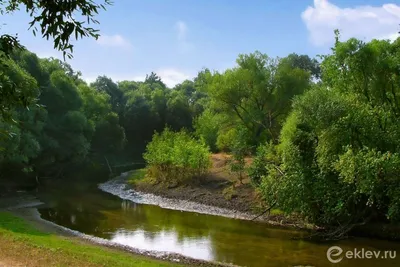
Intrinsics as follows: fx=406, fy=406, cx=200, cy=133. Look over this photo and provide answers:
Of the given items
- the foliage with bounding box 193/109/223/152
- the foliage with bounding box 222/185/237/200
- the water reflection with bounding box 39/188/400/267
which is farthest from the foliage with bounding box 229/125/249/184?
the foliage with bounding box 193/109/223/152

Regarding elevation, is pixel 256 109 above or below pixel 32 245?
above

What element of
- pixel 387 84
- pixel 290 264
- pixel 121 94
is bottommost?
pixel 290 264

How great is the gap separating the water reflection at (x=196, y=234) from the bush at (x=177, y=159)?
635 centimetres

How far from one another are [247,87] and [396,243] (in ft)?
78.6

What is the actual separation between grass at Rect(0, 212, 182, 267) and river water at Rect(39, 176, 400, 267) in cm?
266

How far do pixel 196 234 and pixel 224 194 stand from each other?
10.1m

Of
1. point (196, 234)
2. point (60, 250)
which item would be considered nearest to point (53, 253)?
point (60, 250)

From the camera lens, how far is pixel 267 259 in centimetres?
1838

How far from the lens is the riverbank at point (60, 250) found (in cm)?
1517

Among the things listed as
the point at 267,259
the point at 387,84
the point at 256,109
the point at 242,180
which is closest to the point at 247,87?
the point at 256,109

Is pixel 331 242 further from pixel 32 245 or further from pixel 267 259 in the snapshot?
pixel 32 245

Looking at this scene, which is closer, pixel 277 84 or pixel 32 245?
pixel 32 245

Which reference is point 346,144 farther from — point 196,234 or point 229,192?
point 229,192

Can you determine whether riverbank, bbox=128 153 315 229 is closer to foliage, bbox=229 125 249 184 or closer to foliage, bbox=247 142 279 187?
foliage, bbox=229 125 249 184
